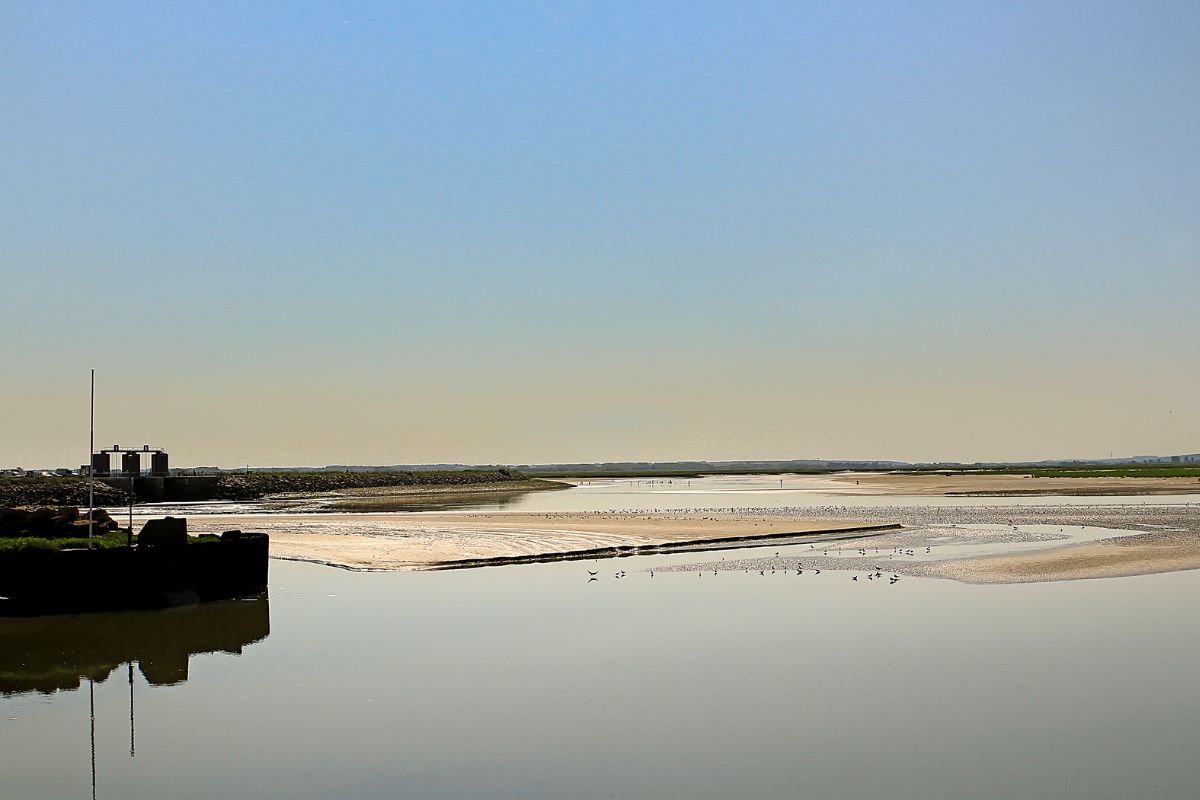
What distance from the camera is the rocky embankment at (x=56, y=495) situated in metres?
75.9

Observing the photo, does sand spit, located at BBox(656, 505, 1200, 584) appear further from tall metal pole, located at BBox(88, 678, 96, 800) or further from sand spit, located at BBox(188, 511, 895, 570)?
tall metal pole, located at BBox(88, 678, 96, 800)

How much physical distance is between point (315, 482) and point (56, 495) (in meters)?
33.0

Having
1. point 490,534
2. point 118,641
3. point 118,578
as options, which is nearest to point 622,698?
point 118,641

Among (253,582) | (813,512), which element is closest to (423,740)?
(253,582)

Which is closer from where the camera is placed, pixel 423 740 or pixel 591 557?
pixel 423 740

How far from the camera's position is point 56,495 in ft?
267

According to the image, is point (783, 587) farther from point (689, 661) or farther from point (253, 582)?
point (253, 582)

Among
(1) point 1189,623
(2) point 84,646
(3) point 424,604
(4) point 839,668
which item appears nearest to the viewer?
(4) point 839,668

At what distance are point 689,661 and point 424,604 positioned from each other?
8307mm

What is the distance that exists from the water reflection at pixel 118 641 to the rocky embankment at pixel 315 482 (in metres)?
70.0

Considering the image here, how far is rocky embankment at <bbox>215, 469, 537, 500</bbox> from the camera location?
95875mm

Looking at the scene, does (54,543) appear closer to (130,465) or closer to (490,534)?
(490,534)

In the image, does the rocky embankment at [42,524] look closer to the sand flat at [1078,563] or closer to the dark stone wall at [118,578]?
the dark stone wall at [118,578]

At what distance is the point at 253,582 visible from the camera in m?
26.8
